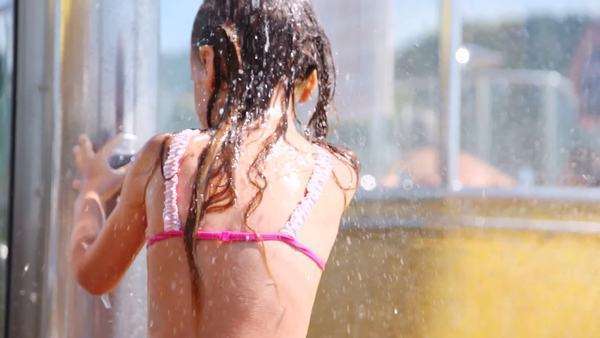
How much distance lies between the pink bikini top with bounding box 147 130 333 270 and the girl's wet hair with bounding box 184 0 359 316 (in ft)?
0.20

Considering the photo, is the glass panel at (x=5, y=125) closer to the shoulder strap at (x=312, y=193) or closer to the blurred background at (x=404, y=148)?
the blurred background at (x=404, y=148)

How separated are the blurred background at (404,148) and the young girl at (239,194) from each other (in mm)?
347

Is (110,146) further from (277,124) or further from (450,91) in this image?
(450,91)

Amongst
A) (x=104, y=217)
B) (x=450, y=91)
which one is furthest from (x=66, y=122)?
(x=450, y=91)

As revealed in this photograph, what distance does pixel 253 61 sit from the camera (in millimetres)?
2129

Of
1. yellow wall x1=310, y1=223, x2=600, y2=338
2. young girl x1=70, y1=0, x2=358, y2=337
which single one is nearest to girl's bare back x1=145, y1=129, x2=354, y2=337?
young girl x1=70, y1=0, x2=358, y2=337

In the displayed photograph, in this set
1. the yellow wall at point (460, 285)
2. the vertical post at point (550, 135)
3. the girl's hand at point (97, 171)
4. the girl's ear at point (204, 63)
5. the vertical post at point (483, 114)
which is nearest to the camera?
the girl's ear at point (204, 63)

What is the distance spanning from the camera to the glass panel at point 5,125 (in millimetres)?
2695

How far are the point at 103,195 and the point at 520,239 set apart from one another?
3.41 ft

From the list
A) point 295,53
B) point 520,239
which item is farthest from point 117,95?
point 520,239

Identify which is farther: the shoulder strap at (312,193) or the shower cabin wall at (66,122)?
the shower cabin wall at (66,122)

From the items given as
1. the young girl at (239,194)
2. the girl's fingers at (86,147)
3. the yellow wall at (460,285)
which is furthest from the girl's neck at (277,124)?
the yellow wall at (460,285)

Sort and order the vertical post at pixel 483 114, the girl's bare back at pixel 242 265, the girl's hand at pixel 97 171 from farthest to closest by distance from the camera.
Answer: the vertical post at pixel 483 114 < the girl's hand at pixel 97 171 < the girl's bare back at pixel 242 265

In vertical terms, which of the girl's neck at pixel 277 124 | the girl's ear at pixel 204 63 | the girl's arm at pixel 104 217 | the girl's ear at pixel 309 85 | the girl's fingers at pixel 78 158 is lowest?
the girl's arm at pixel 104 217
